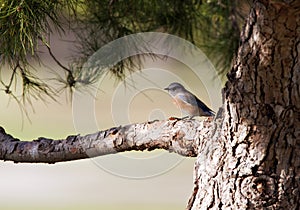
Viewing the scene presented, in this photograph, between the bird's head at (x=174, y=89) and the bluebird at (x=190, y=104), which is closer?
the bluebird at (x=190, y=104)

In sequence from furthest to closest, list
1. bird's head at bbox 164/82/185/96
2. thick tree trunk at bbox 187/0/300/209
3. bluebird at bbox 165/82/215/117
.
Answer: bird's head at bbox 164/82/185/96 < bluebird at bbox 165/82/215/117 < thick tree trunk at bbox 187/0/300/209

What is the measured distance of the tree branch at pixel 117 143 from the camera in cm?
100

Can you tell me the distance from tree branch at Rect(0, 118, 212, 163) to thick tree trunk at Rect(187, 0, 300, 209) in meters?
0.11

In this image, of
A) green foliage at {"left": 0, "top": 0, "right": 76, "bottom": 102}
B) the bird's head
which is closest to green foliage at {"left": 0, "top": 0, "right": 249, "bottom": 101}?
green foliage at {"left": 0, "top": 0, "right": 76, "bottom": 102}

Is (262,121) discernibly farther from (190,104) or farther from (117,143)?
(190,104)

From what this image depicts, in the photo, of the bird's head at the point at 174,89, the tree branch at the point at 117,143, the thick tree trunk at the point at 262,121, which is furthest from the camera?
the bird's head at the point at 174,89

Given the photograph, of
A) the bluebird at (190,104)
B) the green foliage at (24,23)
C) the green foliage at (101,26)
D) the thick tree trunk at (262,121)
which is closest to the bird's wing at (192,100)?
the bluebird at (190,104)

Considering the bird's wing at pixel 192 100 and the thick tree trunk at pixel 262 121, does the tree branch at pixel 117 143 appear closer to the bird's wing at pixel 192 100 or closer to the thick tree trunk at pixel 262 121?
the thick tree trunk at pixel 262 121

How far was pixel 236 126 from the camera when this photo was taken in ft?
2.82

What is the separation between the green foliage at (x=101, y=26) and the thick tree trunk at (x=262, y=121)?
32 cm

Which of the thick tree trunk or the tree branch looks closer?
the thick tree trunk

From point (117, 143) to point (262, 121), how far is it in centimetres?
27

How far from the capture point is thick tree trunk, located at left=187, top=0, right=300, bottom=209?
2.64ft

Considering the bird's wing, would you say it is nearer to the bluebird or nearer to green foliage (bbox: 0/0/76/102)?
the bluebird
